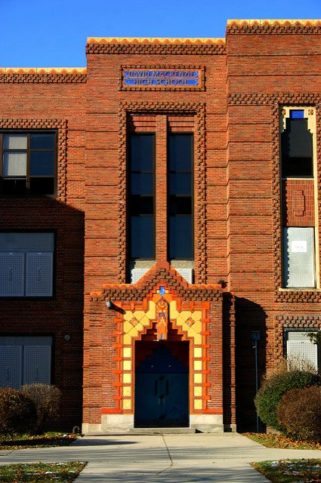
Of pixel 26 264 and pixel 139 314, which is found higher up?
pixel 26 264

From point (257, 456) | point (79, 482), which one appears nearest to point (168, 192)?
point (257, 456)

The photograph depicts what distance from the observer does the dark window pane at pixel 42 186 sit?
3338 centimetres

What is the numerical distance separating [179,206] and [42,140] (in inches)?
231

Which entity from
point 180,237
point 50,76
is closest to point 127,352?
point 180,237

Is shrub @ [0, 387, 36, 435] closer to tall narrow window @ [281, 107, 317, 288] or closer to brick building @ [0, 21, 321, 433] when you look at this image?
brick building @ [0, 21, 321, 433]

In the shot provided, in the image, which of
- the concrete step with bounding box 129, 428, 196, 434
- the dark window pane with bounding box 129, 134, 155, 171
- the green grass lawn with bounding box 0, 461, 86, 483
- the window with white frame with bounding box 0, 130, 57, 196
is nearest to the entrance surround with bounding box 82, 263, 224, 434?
the concrete step with bounding box 129, 428, 196, 434

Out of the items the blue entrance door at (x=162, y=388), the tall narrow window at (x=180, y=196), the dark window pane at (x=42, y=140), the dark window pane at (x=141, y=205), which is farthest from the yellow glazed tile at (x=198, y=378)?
the dark window pane at (x=42, y=140)

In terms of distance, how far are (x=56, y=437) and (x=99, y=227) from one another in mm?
7705

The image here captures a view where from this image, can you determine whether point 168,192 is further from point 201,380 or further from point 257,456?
point 257,456

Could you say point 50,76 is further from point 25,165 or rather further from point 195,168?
point 195,168

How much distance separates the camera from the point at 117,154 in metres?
32.1

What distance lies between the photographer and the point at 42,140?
33.7 meters

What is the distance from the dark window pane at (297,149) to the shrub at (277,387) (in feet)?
25.4

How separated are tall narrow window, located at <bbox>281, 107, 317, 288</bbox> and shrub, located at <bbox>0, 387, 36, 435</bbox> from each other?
10.3 metres
